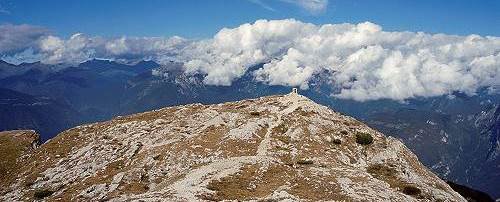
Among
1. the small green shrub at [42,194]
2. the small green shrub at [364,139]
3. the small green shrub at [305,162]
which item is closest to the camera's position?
the small green shrub at [305,162]

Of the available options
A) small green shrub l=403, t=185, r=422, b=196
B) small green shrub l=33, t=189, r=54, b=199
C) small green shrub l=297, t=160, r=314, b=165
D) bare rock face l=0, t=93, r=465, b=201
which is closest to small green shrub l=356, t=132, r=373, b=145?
bare rock face l=0, t=93, r=465, b=201

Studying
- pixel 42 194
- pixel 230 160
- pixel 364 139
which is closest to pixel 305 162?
→ pixel 230 160

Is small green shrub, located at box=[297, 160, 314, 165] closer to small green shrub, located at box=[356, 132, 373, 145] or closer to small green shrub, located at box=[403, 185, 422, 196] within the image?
small green shrub, located at box=[403, 185, 422, 196]

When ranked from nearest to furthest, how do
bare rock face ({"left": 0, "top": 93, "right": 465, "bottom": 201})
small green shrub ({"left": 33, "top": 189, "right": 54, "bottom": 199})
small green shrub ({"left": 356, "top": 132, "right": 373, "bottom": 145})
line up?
bare rock face ({"left": 0, "top": 93, "right": 465, "bottom": 201}), small green shrub ({"left": 33, "top": 189, "right": 54, "bottom": 199}), small green shrub ({"left": 356, "top": 132, "right": 373, "bottom": 145})

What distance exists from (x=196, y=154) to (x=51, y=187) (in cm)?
2129

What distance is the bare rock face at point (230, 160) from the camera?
2208 inches

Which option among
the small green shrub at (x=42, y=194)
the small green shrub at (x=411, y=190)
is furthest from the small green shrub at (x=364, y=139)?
the small green shrub at (x=42, y=194)

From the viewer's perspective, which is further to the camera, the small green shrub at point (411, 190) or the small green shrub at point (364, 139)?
the small green shrub at point (364, 139)

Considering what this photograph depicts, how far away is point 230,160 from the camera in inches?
2623

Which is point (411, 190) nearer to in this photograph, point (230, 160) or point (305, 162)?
point (305, 162)

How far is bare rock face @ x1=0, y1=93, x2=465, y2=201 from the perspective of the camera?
5609cm

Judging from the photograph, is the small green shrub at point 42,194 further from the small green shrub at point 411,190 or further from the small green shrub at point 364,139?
the small green shrub at point 364,139

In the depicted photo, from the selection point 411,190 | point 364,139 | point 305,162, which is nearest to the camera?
point 411,190

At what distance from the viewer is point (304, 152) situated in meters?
73.6
